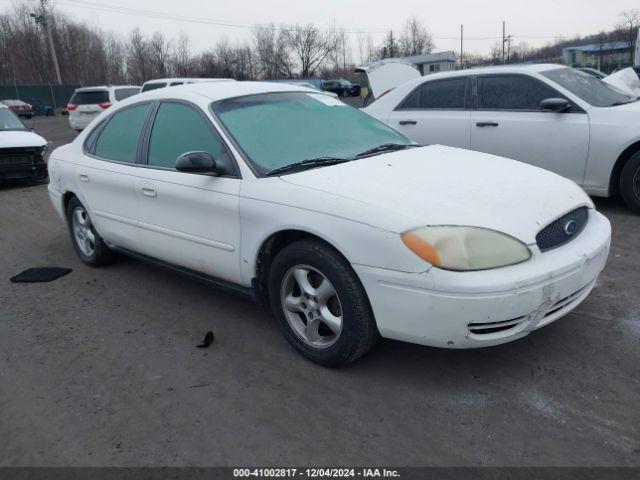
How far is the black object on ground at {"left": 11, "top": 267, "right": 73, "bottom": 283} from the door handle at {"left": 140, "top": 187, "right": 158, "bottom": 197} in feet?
5.21

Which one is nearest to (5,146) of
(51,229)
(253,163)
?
(51,229)

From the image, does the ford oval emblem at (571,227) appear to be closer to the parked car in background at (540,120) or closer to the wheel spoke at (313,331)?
the wheel spoke at (313,331)

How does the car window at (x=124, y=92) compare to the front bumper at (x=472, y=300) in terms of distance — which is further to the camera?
the car window at (x=124, y=92)

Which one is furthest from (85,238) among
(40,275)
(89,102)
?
(89,102)

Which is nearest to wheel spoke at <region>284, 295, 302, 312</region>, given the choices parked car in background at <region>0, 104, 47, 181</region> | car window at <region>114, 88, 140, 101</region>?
parked car in background at <region>0, 104, 47, 181</region>

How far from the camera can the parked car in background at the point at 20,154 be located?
9.92 metres

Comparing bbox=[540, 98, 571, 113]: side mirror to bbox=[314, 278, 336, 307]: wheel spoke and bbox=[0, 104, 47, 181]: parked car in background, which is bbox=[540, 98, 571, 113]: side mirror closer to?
bbox=[314, 278, 336, 307]: wheel spoke

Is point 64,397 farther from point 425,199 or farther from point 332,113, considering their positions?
point 332,113

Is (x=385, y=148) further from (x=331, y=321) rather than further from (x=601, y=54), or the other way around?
(x=601, y=54)

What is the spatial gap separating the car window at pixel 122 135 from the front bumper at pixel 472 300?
2459 millimetres

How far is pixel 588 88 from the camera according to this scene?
248 inches

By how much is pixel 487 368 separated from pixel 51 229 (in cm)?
584

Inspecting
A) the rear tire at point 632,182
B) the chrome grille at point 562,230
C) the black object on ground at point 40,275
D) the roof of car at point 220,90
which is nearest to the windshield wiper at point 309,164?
the roof of car at point 220,90

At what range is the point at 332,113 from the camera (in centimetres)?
409
